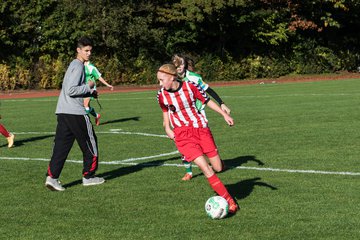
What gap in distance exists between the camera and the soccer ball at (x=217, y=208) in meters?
7.69

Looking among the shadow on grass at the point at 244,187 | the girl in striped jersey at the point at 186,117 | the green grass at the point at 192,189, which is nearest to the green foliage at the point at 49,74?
the green grass at the point at 192,189

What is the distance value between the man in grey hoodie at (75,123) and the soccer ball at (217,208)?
2760 mm

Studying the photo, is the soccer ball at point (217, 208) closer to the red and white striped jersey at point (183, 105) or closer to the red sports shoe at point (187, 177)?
the red and white striped jersey at point (183, 105)

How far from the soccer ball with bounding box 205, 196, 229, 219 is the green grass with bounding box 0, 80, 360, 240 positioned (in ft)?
0.23

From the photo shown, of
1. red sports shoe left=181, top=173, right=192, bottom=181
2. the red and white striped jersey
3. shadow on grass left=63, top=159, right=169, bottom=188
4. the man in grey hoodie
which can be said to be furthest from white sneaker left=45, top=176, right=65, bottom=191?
the red and white striped jersey

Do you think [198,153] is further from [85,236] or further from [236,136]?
[236,136]

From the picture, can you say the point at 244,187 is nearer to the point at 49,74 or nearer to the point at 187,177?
the point at 187,177

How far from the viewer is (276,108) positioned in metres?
22.5

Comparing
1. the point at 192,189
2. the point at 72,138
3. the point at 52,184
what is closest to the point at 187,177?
the point at 192,189

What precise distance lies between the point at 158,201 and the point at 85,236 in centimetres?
180

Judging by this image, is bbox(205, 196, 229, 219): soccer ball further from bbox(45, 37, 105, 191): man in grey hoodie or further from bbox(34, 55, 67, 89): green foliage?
bbox(34, 55, 67, 89): green foliage

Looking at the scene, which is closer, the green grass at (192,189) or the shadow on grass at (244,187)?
the green grass at (192,189)

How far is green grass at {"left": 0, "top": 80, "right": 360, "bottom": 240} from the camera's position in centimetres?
735

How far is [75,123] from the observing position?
1002 centimetres
